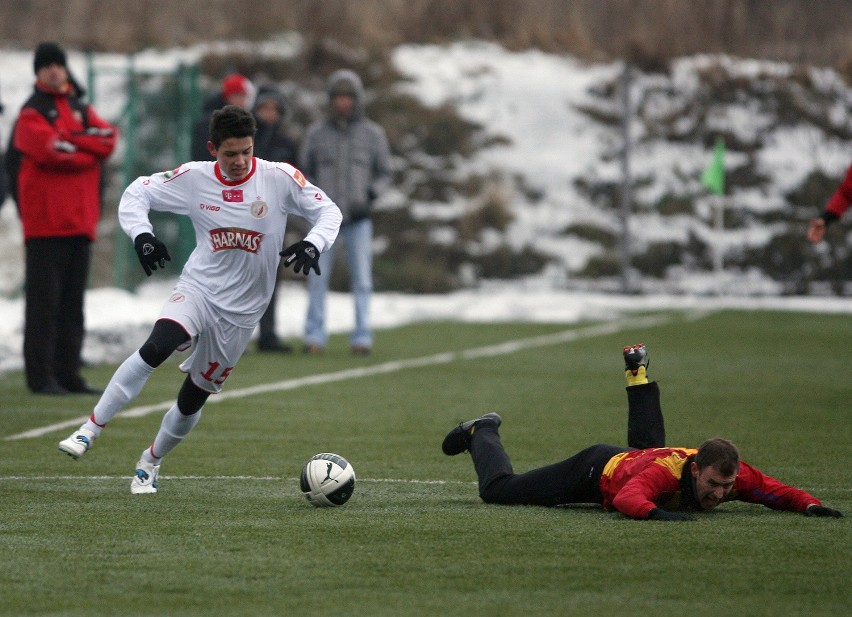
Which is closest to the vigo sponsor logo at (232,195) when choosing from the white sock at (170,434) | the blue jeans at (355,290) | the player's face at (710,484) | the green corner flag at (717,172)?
the white sock at (170,434)

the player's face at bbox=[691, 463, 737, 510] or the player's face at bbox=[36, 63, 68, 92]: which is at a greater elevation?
the player's face at bbox=[36, 63, 68, 92]

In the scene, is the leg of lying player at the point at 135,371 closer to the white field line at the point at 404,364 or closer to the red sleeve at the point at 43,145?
the white field line at the point at 404,364

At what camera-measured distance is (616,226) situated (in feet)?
105

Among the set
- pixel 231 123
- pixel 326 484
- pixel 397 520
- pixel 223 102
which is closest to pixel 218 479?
pixel 326 484

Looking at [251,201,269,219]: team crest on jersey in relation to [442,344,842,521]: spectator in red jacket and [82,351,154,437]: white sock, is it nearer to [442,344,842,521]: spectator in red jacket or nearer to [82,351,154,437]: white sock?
[82,351,154,437]: white sock

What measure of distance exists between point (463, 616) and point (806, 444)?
5.15 m

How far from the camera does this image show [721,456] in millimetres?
6379

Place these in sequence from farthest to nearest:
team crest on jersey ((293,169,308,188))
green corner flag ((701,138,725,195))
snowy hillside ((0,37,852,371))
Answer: snowy hillside ((0,37,852,371)), green corner flag ((701,138,725,195)), team crest on jersey ((293,169,308,188))

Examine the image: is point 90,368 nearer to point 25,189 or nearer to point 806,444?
point 25,189

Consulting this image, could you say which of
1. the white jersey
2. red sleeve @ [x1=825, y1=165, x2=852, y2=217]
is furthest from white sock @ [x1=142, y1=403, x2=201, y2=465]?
red sleeve @ [x1=825, y1=165, x2=852, y2=217]

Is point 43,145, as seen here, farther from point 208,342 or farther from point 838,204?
point 838,204

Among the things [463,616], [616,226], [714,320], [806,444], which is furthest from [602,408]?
[616,226]

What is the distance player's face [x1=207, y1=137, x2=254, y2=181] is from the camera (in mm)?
7434

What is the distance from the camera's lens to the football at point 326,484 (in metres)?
6.88
